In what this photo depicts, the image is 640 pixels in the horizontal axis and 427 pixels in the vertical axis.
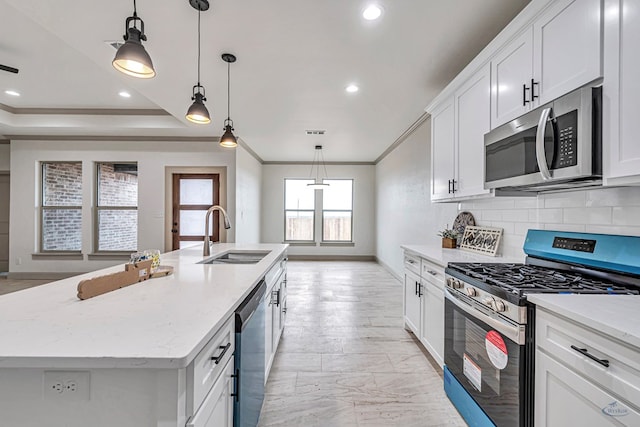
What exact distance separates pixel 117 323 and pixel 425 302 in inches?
91.9

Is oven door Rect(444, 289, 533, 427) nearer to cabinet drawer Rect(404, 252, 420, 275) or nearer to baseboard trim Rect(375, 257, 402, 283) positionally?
cabinet drawer Rect(404, 252, 420, 275)

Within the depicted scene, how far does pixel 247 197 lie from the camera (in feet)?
20.9

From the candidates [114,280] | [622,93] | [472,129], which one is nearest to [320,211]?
[472,129]

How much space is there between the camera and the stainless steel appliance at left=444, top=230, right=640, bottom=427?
1.30 metres

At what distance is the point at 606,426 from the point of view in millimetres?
951

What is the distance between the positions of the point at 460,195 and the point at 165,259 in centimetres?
255

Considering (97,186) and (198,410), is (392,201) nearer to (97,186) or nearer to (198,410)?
(198,410)

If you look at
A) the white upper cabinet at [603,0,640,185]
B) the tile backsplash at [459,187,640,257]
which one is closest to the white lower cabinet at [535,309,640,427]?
the white upper cabinet at [603,0,640,185]

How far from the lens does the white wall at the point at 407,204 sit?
12.8 ft

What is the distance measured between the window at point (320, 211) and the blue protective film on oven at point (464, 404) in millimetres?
6099

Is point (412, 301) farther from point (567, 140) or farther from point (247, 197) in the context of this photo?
point (247, 197)

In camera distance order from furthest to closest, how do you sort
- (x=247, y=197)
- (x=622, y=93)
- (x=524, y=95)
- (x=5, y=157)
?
(x=247, y=197) → (x=5, y=157) → (x=524, y=95) → (x=622, y=93)

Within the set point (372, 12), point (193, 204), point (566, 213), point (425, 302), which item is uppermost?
point (372, 12)

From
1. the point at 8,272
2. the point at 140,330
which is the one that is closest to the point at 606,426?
the point at 140,330
